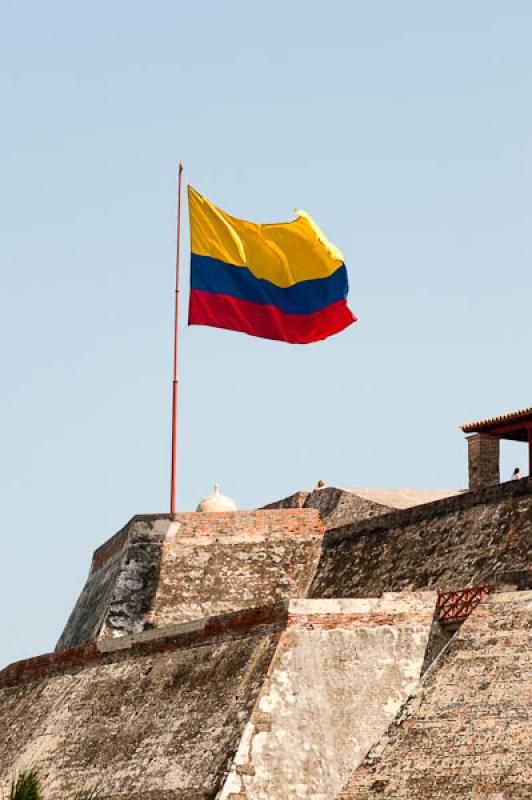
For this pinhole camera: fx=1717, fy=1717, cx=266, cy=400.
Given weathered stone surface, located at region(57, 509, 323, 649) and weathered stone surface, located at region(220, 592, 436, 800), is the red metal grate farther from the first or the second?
weathered stone surface, located at region(57, 509, 323, 649)

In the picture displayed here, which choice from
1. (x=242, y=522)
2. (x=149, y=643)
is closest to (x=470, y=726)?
(x=149, y=643)

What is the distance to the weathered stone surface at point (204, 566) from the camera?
31.5 meters

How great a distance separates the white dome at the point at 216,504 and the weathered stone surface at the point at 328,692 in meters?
9.96

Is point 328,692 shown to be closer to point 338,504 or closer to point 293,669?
point 293,669

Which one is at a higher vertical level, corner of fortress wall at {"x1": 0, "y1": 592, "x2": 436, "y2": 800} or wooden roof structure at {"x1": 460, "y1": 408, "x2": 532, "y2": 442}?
wooden roof structure at {"x1": 460, "y1": 408, "x2": 532, "y2": 442}

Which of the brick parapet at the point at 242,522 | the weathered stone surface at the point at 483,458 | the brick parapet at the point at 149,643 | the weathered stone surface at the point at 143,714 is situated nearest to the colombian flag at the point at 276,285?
the brick parapet at the point at 242,522

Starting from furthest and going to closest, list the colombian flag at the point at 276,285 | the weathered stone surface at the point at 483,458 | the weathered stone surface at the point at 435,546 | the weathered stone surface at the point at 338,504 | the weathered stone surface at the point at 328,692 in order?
the weathered stone surface at the point at 338,504 < the weathered stone surface at the point at 483,458 < the colombian flag at the point at 276,285 < the weathered stone surface at the point at 435,546 < the weathered stone surface at the point at 328,692

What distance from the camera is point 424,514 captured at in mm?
29672

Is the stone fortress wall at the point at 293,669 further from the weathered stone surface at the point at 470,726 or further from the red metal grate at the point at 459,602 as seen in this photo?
the red metal grate at the point at 459,602

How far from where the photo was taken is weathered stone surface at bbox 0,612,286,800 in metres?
23.7

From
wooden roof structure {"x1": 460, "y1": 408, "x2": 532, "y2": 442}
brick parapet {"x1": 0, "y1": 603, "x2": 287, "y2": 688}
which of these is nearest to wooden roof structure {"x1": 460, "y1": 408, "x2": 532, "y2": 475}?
wooden roof structure {"x1": 460, "y1": 408, "x2": 532, "y2": 442}

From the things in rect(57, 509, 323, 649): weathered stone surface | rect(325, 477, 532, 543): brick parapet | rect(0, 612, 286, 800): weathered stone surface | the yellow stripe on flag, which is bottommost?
rect(0, 612, 286, 800): weathered stone surface

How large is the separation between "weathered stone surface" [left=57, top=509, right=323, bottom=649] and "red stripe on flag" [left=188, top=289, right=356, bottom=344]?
11.2ft

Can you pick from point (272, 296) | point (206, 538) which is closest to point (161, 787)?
point (206, 538)
